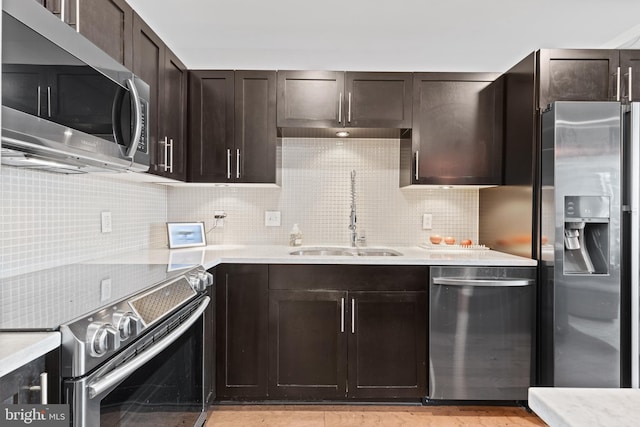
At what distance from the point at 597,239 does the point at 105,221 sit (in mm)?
2653

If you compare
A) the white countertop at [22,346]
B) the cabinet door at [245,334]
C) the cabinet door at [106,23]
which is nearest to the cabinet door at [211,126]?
the cabinet door at [245,334]

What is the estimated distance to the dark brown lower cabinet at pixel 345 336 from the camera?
7.72 ft

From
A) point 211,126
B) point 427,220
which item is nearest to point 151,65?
point 211,126

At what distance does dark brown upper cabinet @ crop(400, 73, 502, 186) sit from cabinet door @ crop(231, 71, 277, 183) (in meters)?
0.93

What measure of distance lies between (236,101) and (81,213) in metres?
1.15

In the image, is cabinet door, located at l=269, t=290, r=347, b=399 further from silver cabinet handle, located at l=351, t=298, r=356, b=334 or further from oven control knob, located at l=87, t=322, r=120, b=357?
oven control knob, located at l=87, t=322, r=120, b=357

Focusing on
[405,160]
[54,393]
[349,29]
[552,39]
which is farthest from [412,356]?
[552,39]

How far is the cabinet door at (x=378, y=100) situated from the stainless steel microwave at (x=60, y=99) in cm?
139

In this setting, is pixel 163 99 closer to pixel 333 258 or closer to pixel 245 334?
pixel 333 258

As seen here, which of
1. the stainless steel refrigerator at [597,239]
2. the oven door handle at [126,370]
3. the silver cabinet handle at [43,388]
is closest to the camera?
the silver cabinet handle at [43,388]

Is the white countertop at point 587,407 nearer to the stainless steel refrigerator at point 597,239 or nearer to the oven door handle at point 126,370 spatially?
the oven door handle at point 126,370

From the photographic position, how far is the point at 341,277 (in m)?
2.36

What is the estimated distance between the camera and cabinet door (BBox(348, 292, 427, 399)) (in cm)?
235

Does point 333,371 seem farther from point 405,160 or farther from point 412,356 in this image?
point 405,160
